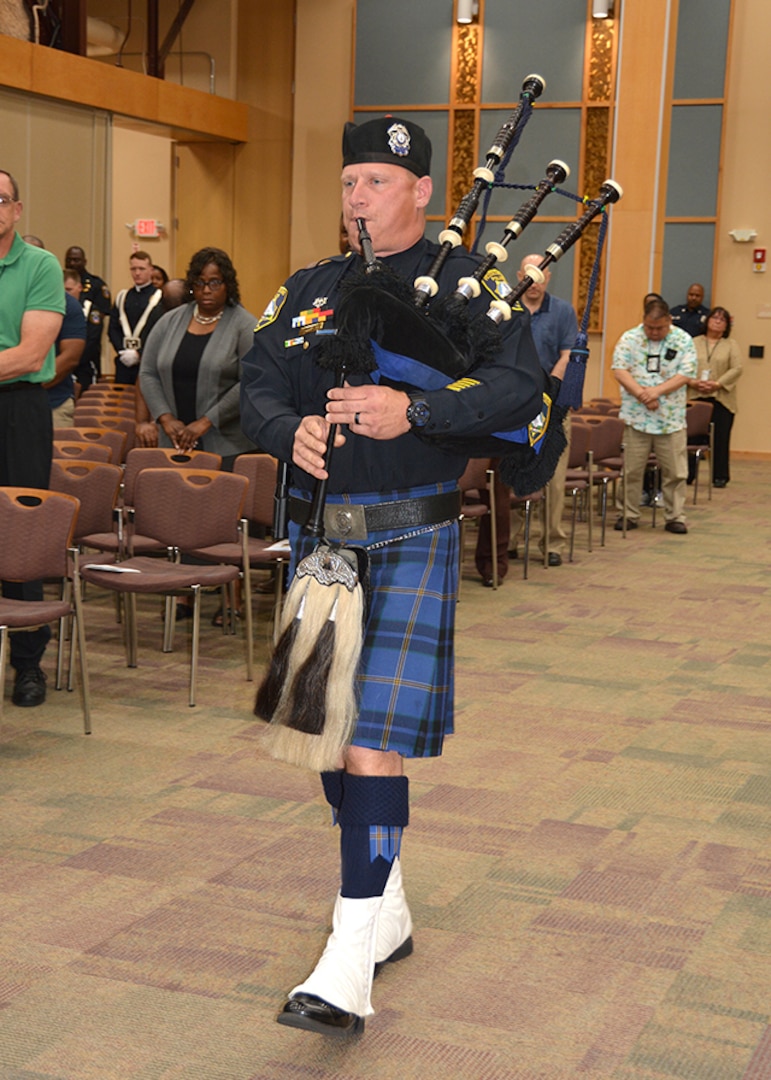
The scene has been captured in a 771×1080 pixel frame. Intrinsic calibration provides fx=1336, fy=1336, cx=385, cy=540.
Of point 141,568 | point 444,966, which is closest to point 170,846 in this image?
point 444,966

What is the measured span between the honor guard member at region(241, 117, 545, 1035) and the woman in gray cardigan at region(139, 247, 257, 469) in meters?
3.64

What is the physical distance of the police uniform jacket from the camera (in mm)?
2467

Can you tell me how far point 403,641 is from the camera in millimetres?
2555

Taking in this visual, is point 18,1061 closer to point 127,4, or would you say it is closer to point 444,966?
point 444,966

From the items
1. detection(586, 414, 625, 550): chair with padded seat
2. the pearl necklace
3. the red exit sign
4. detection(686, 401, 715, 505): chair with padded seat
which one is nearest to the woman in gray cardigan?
the pearl necklace

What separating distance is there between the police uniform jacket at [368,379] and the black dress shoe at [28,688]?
8.35 feet

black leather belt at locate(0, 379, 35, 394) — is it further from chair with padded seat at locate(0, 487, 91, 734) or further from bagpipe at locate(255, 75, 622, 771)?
bagpipe at locate(255, 75, 622, 771)

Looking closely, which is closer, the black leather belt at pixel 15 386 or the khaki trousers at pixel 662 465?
the black leather belt at pixel 15 386

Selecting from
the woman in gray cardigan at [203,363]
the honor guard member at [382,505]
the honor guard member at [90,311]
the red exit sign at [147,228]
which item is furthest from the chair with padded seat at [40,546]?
the red exit sign at [147,228]

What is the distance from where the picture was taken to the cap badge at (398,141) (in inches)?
100

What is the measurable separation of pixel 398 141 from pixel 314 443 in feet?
2.01

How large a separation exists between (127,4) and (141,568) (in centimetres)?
1259

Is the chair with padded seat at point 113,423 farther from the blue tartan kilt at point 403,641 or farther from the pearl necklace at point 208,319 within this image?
Answer: the blue tartan kilt at point 403,641

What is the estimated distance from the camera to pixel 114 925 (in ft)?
10.0
